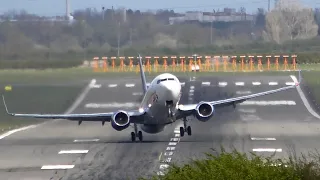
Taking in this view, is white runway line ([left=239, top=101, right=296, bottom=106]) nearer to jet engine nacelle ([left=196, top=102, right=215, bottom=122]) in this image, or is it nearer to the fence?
the fence

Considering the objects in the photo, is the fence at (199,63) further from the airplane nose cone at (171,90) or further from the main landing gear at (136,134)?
the airplane nose cone at (171,90)

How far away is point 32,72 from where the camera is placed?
53188mm

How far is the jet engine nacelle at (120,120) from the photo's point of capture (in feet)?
129

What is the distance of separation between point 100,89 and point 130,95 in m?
2.56

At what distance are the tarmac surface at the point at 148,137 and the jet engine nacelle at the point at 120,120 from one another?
81 cm

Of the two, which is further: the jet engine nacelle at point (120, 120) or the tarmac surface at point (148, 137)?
the jet engine nacelle at point (120, 120)

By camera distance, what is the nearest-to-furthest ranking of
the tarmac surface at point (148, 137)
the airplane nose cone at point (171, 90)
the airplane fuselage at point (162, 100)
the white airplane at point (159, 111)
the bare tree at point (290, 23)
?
the tarmac surface at point (148, 137), the airplane nose cone at point (171, 90), the airplane fuselage at point (162, 100), the white airplane at point (159, 111), the bare tree at point (290, 23)

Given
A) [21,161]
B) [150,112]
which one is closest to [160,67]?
[150,112]

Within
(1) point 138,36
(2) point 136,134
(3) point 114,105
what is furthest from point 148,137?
(1) point 138,36

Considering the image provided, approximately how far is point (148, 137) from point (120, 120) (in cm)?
364

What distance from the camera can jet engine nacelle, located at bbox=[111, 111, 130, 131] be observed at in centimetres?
3925

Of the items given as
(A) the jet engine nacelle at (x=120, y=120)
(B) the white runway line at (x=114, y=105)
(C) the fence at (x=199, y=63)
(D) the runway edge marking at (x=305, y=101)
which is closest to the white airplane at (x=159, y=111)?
(A) the jet engine nacelle at (x=120, y=120)

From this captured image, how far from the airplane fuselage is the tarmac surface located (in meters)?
0.95

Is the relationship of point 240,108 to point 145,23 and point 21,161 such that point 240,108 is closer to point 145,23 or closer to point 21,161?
point 145,23
